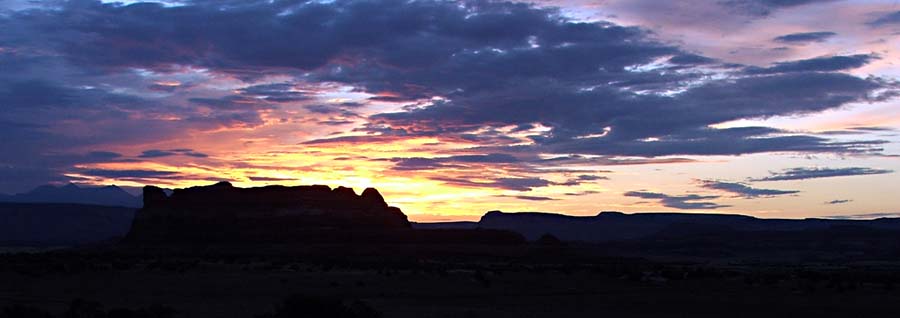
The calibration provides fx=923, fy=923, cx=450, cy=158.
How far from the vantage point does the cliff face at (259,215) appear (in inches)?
3794

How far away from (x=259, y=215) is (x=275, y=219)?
2.12m

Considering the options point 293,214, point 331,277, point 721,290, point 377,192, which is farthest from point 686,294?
point 377,192

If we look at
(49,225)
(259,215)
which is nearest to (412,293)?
(259,215)

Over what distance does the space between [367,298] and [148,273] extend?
54.2 ft

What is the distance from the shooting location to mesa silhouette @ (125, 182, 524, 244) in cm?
9538

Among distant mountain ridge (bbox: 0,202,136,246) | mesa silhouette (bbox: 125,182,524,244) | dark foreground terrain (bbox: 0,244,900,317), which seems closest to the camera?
dark foreground terrain (bbox: 0,244,900,317)

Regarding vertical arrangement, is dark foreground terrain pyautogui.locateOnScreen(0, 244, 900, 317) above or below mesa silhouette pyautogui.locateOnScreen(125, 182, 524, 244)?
below

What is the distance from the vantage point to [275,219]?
100750mm

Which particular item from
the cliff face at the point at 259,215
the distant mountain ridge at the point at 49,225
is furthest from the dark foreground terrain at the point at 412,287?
the distant mountain ridge at the point at 49,225

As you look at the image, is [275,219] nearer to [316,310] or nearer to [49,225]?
[316,310]

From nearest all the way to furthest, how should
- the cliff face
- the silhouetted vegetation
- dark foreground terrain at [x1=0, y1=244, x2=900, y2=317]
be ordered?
the silhouetted vegetation → dark foreground terrain at [x1=0, y1=244, x2=900, y2=317] → the cliff face

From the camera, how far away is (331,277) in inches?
1695

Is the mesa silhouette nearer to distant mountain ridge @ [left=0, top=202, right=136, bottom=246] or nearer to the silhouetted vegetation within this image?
the silhouetted vegetation

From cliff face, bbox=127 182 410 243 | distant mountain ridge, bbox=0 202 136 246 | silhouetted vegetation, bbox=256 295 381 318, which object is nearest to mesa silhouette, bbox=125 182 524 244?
cliff face, bbox=127 182 410 243
